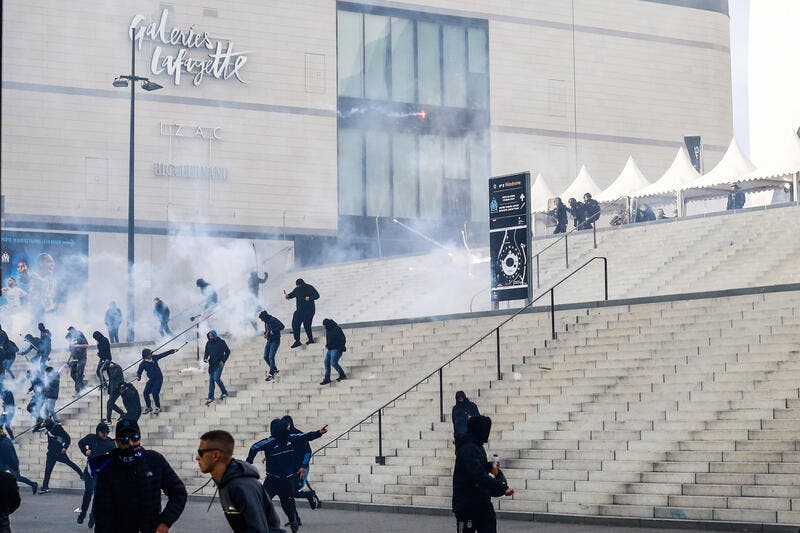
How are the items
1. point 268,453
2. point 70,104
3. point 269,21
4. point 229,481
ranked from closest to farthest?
point 229,481 → point 268,453 → point 70,104 → point 269,21

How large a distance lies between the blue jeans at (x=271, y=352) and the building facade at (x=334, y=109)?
18.6 m

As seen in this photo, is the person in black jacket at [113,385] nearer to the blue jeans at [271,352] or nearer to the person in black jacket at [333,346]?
the blue jeans at [271,352]

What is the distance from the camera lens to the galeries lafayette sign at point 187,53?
43.4 metres

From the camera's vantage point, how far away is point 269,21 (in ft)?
150

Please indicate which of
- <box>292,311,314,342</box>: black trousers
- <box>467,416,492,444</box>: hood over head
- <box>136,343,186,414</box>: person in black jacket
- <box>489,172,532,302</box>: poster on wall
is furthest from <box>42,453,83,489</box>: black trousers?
<box>467,416,492,444</box>: hood over head

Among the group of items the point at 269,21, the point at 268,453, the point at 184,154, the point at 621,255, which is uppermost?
the point at 269,21

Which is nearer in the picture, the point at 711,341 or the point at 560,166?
the point at 711,341

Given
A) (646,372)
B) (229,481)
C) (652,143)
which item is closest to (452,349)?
(646,372)

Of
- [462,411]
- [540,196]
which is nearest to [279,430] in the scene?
[462,411]

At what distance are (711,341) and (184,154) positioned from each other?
28010mm

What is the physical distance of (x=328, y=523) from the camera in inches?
600

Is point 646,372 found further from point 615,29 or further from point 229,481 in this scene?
point 615,29

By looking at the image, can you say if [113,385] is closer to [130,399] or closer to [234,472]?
[130,399]

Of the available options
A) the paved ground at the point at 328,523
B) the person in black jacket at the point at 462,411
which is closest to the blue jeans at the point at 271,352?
the paved ground at the point at 328,523
